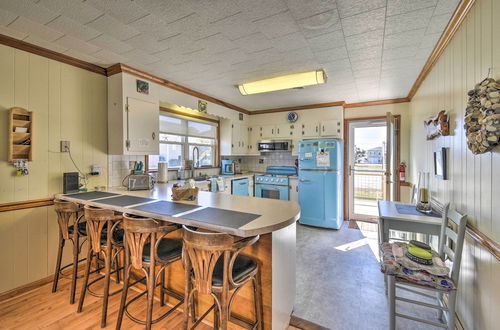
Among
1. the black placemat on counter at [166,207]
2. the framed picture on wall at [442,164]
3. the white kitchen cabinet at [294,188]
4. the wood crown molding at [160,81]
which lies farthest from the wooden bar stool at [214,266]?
the white kitchen cabinet at [294,188]

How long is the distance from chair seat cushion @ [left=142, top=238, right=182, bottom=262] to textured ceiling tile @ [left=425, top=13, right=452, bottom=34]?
2.75 metres

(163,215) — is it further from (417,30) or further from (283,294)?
(417,30)

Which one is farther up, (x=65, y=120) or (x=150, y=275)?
(x=65, y=120)

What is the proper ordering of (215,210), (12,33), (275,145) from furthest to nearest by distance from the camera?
(275,145) → (12,33) → (215,210)

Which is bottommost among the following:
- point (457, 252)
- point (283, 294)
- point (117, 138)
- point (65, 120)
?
point (283, 294)

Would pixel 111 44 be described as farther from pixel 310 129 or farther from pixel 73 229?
pixel 310 129

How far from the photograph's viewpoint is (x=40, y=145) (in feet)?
7.63

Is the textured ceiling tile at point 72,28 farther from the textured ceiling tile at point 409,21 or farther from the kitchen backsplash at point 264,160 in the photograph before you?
the kitchen backsplash at point 264,160

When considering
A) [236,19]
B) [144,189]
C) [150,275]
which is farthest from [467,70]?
[144,189]

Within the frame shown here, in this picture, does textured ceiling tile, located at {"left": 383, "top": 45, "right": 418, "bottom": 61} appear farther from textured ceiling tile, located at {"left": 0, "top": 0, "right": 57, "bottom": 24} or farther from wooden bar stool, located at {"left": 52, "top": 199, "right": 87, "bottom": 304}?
wooden bar stool, located at {"left": 52, "top": 199, "right": 87, "bottom": 304}

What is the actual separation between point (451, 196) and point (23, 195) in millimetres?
4068

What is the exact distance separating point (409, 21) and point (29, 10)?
3025 millimetres

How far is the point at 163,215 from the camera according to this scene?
64.1 inches

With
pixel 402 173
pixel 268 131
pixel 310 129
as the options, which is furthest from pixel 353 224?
pixel 268 131
